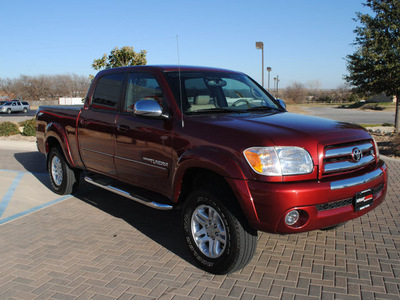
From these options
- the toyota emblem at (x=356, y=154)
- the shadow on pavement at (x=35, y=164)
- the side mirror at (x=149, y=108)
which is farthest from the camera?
the shadow on pavement at (x=35, y=164)

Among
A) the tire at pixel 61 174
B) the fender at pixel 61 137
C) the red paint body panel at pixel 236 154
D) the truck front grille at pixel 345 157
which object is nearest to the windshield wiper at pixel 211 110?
the red paint body panel at pixel 236 154

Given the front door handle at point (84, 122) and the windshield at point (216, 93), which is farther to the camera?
the front door handle at point (84, 122)

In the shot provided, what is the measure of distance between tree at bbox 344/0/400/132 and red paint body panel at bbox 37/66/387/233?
1036 cm

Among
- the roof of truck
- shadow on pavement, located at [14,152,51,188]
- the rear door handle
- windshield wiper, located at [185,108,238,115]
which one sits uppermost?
the roof of truck

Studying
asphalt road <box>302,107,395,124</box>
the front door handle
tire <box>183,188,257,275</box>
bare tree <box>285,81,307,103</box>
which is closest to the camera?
tire <box>183,188,257,275</box>

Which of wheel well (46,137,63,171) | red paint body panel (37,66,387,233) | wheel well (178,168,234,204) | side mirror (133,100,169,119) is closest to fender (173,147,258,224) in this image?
red paint body panel (37,66,387,233)

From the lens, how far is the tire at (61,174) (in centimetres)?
621

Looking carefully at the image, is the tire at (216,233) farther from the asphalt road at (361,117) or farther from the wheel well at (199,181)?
the asphalt road at (361,117)

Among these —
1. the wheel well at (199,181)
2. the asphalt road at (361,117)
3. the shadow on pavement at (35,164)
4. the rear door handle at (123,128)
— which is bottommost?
the asphalt road at (361,117)

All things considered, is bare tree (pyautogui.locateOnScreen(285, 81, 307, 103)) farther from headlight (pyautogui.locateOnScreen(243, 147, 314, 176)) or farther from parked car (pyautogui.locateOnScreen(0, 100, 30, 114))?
headlight (pyautogui.locateOnScreen(243, 147, 314, 176))

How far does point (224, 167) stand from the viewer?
325 cm

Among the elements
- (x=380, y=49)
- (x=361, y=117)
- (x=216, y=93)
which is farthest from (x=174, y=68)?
(x=361, y=117)

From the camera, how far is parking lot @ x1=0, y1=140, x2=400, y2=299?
3.30 meters

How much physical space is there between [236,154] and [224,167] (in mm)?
161
